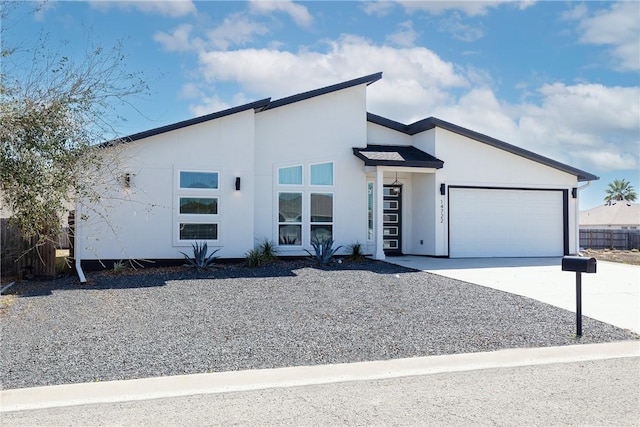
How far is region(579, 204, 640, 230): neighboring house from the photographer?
142ft

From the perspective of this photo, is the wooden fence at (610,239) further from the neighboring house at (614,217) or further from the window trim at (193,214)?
the window trim at (193,214)

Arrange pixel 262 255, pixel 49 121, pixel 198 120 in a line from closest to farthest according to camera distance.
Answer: pixel 49 121
pixel 198 120
pixel 262 255

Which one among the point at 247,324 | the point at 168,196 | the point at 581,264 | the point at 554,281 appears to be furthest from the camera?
the point at 168,196

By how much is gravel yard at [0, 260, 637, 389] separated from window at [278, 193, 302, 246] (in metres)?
3.33

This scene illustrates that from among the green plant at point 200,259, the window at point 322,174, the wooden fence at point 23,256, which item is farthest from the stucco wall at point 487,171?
the wooden fence at point 23,256

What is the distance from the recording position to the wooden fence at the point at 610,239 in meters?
29.2

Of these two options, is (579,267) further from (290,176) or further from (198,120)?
(198,120)

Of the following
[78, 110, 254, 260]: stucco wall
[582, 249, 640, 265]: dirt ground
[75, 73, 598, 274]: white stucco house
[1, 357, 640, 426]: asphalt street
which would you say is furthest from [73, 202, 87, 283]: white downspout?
[582, 249, 640, 265]: dirt ground

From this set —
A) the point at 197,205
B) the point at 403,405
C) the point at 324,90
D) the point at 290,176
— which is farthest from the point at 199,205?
the point at 403,405

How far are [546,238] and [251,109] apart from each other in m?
10.3

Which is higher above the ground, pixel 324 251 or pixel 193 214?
pixel 193 214

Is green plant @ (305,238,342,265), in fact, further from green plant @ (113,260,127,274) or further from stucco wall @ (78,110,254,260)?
green plant @ (113,260,127,274)

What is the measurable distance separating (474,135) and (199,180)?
8372 millimetres

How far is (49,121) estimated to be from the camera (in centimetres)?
789
